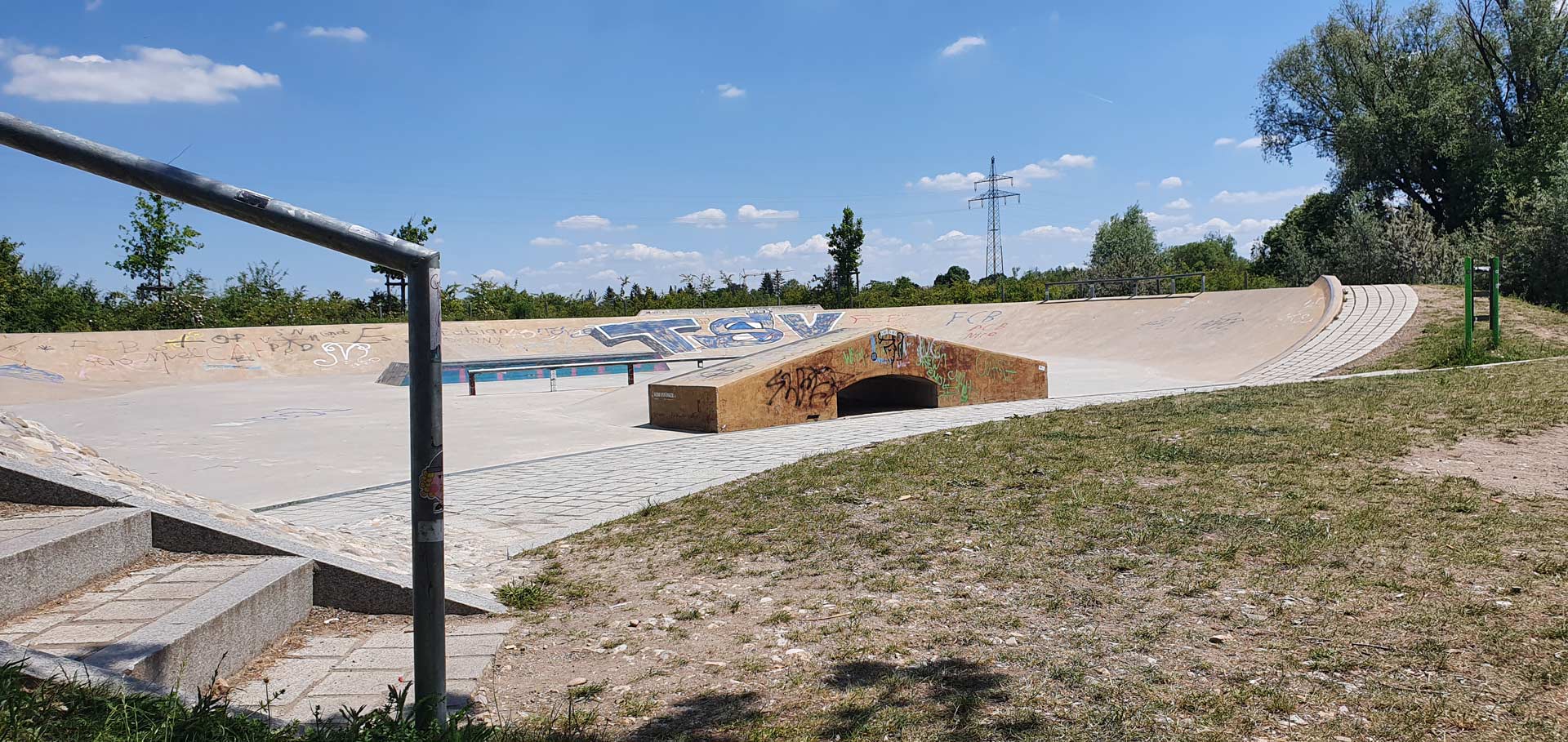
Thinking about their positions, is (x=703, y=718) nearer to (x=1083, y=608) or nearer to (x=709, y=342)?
(x=1083, y=608)

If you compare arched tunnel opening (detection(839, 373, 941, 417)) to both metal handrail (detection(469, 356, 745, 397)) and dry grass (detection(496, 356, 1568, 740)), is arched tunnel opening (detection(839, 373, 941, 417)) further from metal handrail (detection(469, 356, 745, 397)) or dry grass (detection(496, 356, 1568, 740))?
dry grass (detection(496, 356, 1568, 740))

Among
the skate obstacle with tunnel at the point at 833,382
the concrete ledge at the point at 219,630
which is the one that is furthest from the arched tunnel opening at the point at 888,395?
the concrete ledge at the point at 219,630

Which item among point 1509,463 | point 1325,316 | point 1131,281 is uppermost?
point 1131,281

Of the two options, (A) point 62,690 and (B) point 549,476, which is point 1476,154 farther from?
(A) point 62,690

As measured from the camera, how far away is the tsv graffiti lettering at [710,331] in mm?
30375

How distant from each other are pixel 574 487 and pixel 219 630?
14.8 feet

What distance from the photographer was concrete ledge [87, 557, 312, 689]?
8.48ft

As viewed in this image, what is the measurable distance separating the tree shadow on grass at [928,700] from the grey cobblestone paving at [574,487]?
2.30m

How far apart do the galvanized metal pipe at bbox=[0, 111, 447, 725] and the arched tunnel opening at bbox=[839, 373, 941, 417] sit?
11142 mm

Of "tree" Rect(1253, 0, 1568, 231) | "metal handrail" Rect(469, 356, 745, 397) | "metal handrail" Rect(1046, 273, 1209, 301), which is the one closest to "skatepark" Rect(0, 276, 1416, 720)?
"metal handrail" Rect(469, 356, 745, 397)

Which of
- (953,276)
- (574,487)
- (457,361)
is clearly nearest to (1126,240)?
(953,276)

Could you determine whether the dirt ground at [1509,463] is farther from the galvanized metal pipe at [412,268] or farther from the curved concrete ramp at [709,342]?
the curved concrete ramp at [709,342]

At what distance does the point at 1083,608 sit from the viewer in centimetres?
367

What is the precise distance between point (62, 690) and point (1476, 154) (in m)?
40.8
